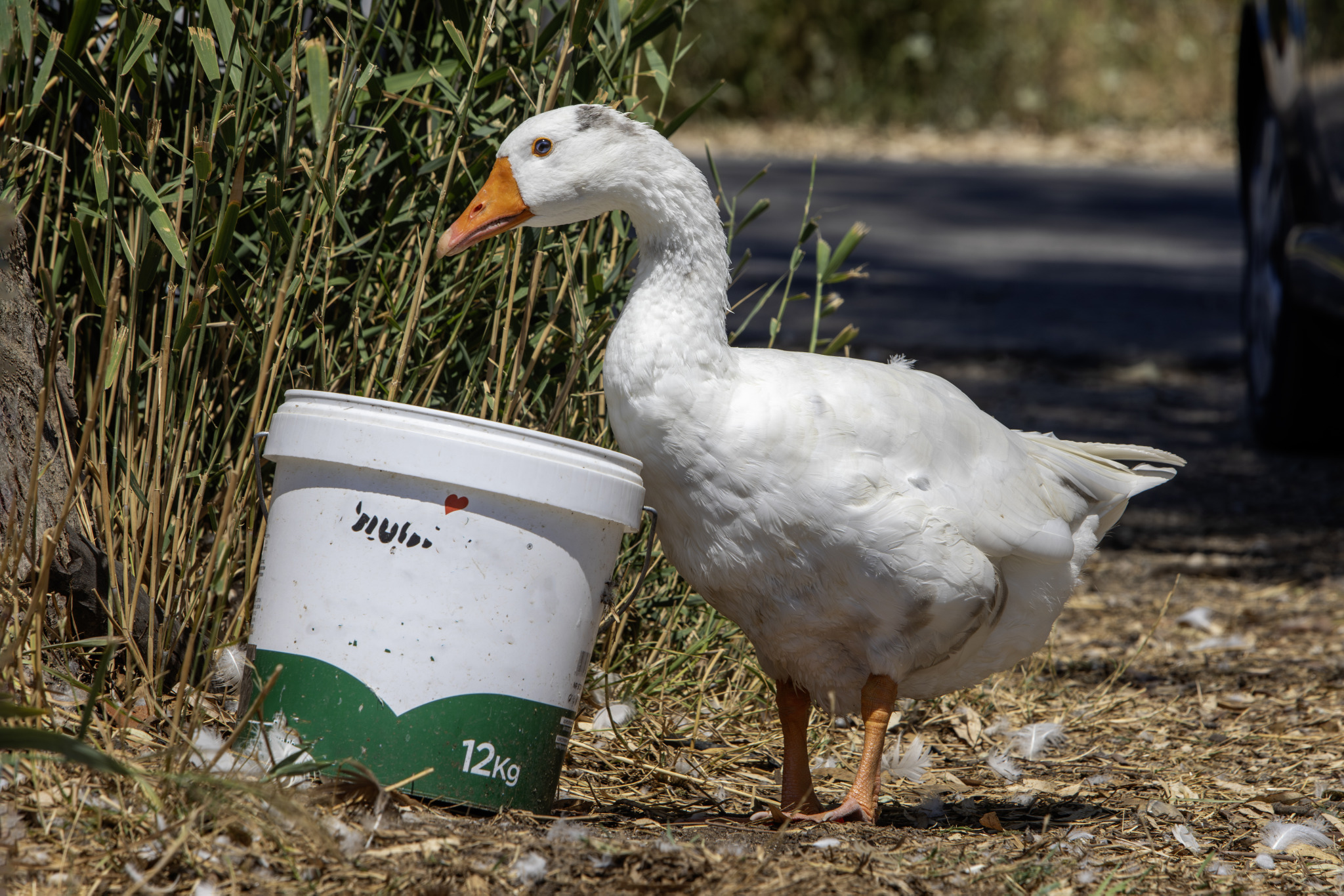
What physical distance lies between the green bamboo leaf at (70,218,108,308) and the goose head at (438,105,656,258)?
61 cm

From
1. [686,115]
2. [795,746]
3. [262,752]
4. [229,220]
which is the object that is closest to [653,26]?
[686,115]

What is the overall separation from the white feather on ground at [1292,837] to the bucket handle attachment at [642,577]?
1249mm

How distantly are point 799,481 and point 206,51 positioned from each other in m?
1.28

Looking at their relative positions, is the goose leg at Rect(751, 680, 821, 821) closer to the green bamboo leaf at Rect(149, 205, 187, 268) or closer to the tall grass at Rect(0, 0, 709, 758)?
the tall grass at Rect(0, 0, 709, 758)

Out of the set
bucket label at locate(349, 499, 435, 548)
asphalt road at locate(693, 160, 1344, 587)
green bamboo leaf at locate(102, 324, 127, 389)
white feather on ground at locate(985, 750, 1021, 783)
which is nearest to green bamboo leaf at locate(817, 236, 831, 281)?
asphalt road at locate(693, 160, 1344, 587)

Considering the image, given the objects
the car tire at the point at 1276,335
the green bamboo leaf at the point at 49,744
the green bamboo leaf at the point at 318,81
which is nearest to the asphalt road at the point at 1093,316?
the car tire at the point at 1276,335

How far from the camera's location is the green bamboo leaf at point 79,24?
2.18 metres

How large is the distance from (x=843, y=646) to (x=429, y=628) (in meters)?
0.79

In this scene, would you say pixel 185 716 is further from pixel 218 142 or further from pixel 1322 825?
pixel 1322 825

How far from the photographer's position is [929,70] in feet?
47.4

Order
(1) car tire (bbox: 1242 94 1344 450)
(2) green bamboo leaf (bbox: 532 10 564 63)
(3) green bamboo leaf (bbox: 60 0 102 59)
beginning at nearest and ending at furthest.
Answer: (3) green bamboo leaf (bbox: 60 0 102 59)
(2) green bamboo leaf (bbox: 532 10 564 63)
(1) car tire (bbox: 1242 94 1344 450)

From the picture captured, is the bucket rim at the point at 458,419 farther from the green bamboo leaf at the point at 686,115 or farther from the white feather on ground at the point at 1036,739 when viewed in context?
the white feather on ground at the point at 1036,739

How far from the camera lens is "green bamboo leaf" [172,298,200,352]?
2.32 m

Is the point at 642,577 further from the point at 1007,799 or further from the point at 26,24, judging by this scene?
the point at 26,24
